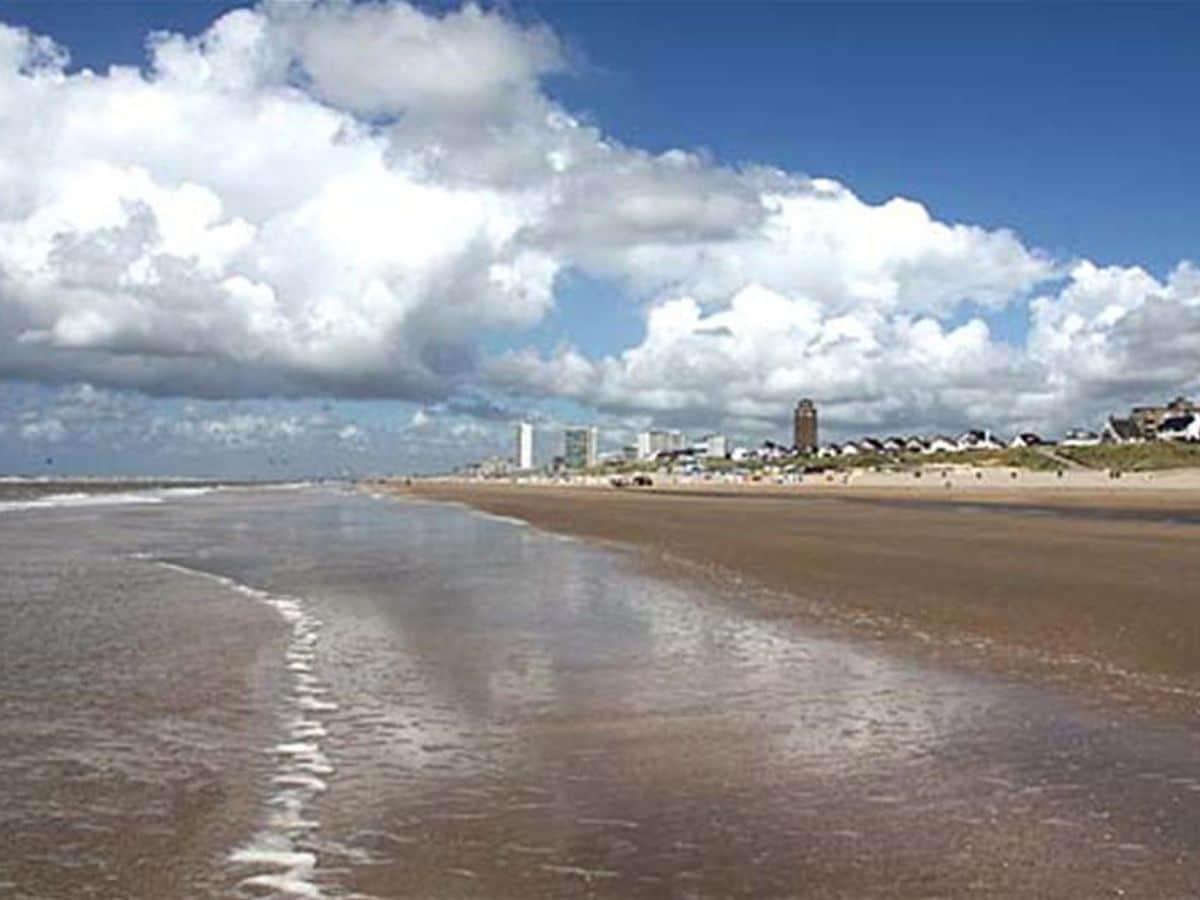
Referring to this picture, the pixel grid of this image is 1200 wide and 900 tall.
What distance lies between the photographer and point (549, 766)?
904cm

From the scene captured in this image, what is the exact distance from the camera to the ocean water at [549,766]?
21.7 ft

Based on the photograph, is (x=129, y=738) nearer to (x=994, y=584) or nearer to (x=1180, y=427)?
(x=994, y=584)

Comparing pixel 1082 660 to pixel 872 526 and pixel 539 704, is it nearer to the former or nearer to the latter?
pixel 539 704

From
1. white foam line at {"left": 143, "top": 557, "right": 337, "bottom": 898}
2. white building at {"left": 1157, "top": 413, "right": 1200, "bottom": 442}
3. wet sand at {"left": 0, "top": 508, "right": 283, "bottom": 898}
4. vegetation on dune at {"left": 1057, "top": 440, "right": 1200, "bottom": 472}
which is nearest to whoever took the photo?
white foam line at {"left": 143, "top": 557, "right": 337, "bottom": 898}

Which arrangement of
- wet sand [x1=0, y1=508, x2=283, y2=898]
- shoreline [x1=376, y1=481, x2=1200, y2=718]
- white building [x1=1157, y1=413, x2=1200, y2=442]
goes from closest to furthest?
1. wet sand [x1=0, y1=508, x2=283, y2=898]
2. shoreline [x1=376, y1=481, x2=1200, y2=718]
3. white building [x1=1157, y1=413, x2=1200, y2=442]

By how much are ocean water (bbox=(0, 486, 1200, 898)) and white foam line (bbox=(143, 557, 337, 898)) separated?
0.10 feet

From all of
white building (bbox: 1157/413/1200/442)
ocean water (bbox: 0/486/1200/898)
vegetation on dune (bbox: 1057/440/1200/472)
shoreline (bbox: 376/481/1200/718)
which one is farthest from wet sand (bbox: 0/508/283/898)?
white building (bbox: 1157/413/1200/442)

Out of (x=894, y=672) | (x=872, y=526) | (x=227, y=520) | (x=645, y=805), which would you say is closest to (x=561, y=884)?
(x=645, y=805)

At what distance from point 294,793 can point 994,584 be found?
15.6 meters

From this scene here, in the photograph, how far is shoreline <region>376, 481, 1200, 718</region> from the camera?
1348 centimetres

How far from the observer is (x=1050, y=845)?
700 cm

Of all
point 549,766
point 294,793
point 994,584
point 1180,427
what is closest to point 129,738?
point 294,793

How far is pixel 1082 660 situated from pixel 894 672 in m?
2.11

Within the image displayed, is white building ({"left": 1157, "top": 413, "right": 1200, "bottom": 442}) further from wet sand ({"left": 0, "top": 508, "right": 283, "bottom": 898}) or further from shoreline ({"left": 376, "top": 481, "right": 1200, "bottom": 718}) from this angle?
wet sand ({"left": 0, "top": 508, "right": 283, "bottom": 898})
